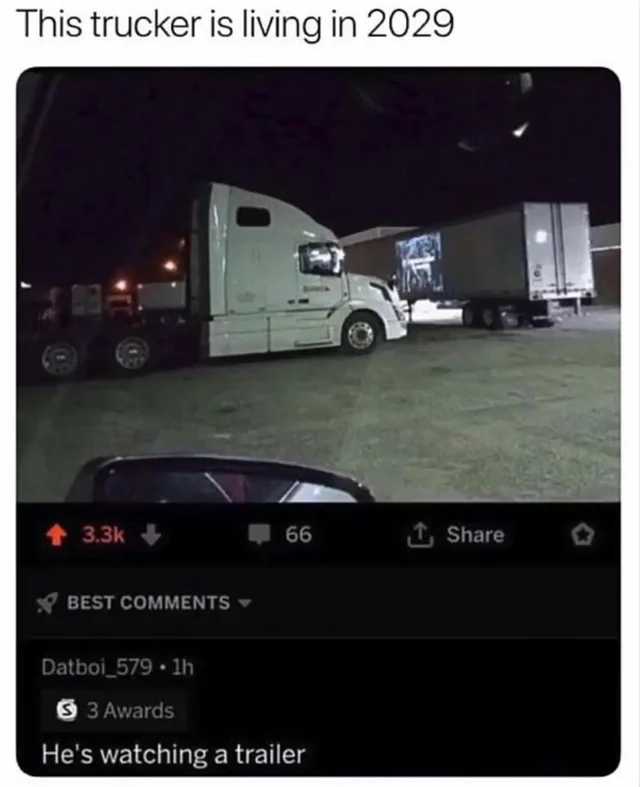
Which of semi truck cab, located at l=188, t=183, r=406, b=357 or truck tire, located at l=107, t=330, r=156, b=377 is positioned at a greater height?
semi truck cab, located at l=188, t=183, r=406, b=357

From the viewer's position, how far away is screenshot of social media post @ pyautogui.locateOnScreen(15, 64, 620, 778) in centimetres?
127

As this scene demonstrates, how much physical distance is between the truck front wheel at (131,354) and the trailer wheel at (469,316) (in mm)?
514

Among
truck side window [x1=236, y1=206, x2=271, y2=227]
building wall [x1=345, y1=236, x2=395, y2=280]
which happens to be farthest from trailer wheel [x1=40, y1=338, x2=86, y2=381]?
building wall [x1=345, y1=236, x2=395, y2=280]

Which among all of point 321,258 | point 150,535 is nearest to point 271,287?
point 321,258

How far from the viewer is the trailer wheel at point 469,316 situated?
4.89 ft

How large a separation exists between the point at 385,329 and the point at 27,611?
26.2 inches

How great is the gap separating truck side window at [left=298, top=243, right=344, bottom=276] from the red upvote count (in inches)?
22.1

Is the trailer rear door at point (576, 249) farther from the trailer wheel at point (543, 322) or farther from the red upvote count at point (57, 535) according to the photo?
the red upvote count at point (57, 535)

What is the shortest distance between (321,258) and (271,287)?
0.12 m

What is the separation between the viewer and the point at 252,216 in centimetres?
140

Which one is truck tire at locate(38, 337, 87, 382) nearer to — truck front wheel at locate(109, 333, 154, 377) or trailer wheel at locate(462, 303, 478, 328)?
truck front wheel at locate(109, 333, 154, 377)

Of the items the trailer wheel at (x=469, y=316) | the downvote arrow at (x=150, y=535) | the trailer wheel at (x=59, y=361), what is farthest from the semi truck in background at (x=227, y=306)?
the downvote arrow at (x=150, y=535)

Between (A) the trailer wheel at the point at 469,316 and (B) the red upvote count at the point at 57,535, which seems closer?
(B) the red upvote count at the point at 57,535
